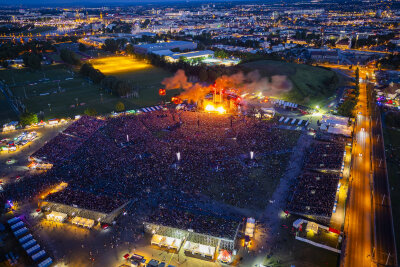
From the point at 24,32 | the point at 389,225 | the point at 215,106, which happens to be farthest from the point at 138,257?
the point at 24,32

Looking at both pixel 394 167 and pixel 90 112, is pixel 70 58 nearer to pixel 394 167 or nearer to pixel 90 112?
pixel 90 112

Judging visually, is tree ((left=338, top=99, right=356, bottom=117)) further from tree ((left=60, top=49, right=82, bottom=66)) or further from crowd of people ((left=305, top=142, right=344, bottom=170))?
tree ((left=60, top=49, right=82, bottom=66))

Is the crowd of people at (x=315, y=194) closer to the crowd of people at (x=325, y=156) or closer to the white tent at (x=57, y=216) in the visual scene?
the crowd of people at (x=325, y=156)

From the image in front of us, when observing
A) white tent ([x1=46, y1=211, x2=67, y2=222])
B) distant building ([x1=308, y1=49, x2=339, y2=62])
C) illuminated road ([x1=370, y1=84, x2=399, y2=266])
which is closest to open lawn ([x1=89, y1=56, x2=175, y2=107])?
white tent ([x1=46, y1=211, x2=67, y2=222])

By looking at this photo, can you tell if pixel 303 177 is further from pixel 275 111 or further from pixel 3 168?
pixel 3 168

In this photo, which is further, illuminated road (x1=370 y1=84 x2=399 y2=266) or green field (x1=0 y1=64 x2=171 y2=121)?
green field (x1=0 y1=64 x2=171 y2=121)
